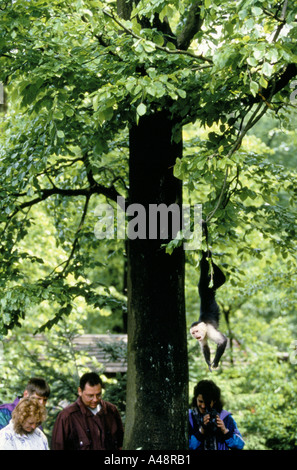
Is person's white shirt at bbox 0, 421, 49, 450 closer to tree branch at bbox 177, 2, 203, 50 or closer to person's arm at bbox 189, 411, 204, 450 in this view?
person's arm at bbox 189, 411, 204, 450

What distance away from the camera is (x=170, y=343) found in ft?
16.4

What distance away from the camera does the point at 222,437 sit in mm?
5176

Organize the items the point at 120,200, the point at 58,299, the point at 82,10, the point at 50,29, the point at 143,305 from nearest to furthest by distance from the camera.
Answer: the point at 82,10
the point at 50,29
the point at 143,305
the point at 58,299
the point at 120,200

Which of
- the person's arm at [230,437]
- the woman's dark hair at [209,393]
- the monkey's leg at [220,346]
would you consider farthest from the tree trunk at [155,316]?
the monkey's leg at [220,346]

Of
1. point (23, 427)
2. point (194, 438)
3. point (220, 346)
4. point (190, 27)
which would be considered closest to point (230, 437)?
point (194, 438)

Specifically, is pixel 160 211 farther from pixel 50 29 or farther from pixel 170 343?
pixel 50 29

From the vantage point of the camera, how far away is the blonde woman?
4176mm

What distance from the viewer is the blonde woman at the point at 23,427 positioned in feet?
13.7

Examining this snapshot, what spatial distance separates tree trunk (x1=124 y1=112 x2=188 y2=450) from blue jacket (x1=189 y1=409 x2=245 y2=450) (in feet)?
1.22
